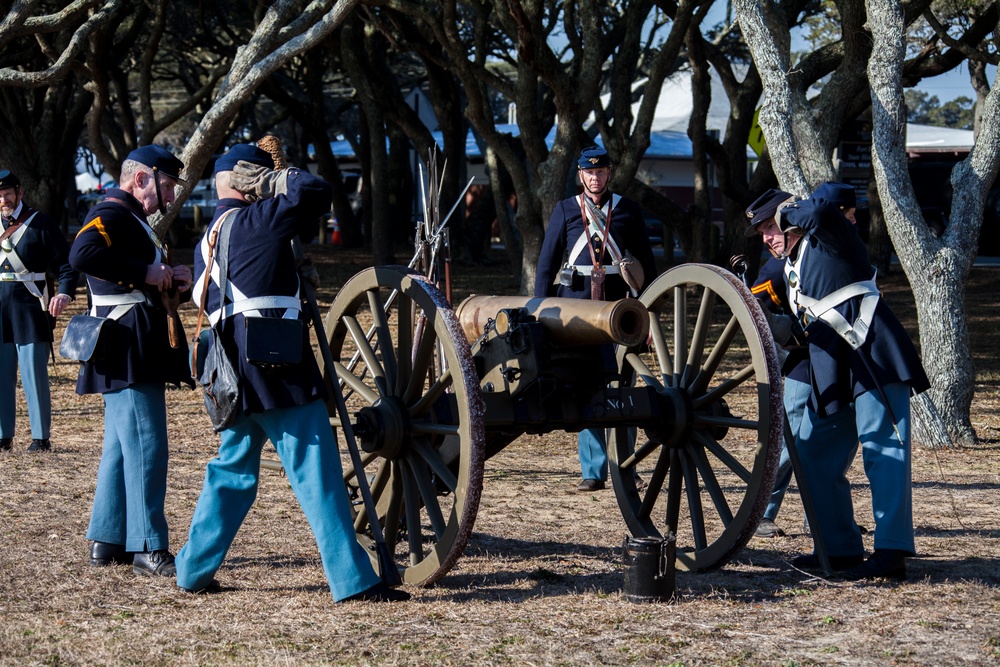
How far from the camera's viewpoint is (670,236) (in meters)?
25.2


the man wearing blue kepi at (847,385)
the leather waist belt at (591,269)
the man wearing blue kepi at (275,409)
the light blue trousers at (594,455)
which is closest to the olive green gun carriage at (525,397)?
the man wearing blue kepi at (275,409)

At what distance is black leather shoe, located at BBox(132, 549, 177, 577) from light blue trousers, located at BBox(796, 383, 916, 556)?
8.53 feet

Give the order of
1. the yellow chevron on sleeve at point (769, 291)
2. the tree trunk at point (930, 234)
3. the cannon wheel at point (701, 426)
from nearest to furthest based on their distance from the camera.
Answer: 1. the cannon wheel at point (701, 426)
2. the yellow chevron on sleeve at point (769, 291)
3. the tree trunk at point (930, 234)

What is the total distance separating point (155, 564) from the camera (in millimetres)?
5414

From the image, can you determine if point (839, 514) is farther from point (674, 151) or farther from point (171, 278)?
point (674, 151)

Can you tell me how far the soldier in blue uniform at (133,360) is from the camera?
5422mm

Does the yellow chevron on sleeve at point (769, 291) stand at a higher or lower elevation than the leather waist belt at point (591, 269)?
lower

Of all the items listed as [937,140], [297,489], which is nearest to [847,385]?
[297,489]

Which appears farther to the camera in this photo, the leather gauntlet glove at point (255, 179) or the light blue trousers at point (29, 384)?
the light blue trousers at point (29, 384)

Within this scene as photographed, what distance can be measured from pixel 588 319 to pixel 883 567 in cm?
154

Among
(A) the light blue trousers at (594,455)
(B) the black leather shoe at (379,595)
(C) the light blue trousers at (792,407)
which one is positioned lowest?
(B) the black leather shoe at (379,595)

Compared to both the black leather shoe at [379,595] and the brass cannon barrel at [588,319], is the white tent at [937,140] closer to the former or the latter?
the brass cannon barrel at [588,319]

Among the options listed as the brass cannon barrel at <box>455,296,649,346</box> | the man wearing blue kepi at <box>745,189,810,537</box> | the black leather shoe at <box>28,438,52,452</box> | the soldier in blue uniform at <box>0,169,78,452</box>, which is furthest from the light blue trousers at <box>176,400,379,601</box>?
the black leather shoe at <box>28,438,52,452</box>

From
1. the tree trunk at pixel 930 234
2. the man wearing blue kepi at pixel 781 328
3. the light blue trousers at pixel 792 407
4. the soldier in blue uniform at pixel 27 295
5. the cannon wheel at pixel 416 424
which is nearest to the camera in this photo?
the cannon wheel at pixel 416 424
